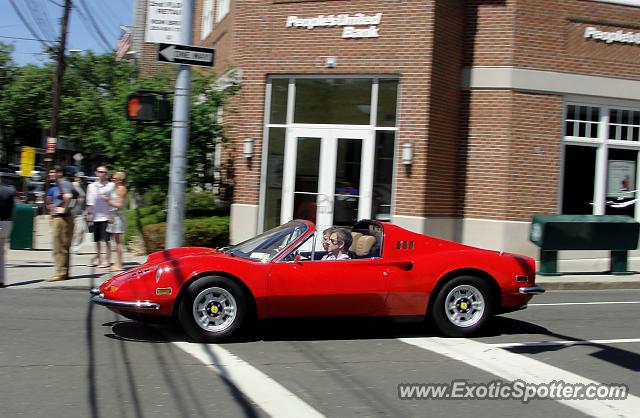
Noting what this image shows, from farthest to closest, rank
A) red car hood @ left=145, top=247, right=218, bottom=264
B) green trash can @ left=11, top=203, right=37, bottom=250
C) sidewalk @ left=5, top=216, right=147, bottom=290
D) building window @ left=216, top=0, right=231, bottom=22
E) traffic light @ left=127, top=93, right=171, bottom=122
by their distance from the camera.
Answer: building window @ left=216, top=0, right=231, bottom=22, green trash can @ left=11, top=203, right=37, bottom=250, sidewalk @ left=5, top=216, right=147, bottom=290, traffic light @ left=127, top=93, right=171, bottom=122, red car hood @ left=145, top=247, right=218, bottom=264

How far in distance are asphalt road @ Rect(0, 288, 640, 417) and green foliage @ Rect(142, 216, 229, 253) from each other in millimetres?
5183

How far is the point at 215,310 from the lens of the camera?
7.21 m

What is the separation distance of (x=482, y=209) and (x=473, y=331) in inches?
301

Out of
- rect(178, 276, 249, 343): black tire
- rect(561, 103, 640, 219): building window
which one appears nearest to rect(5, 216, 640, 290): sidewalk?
rect(561, 103, 640, 219): building window

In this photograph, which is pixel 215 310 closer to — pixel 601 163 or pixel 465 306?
pixel 465 306

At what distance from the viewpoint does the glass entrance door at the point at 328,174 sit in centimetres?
1482

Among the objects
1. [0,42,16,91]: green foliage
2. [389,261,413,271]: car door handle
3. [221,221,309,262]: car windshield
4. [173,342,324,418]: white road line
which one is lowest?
[173,342,324,418]: white road line

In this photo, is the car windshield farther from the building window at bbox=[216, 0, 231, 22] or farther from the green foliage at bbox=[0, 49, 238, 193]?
the building window at bbox=[216, 0, 231, 22]

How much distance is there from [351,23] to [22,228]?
8.16 meters

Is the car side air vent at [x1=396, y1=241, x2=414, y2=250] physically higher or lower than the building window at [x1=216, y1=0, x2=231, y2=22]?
lower

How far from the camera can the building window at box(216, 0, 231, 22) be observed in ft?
64.4

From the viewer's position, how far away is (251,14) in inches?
611

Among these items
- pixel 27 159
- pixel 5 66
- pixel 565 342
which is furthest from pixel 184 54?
pixel 5 66

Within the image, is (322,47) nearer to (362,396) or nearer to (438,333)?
(438,333)
